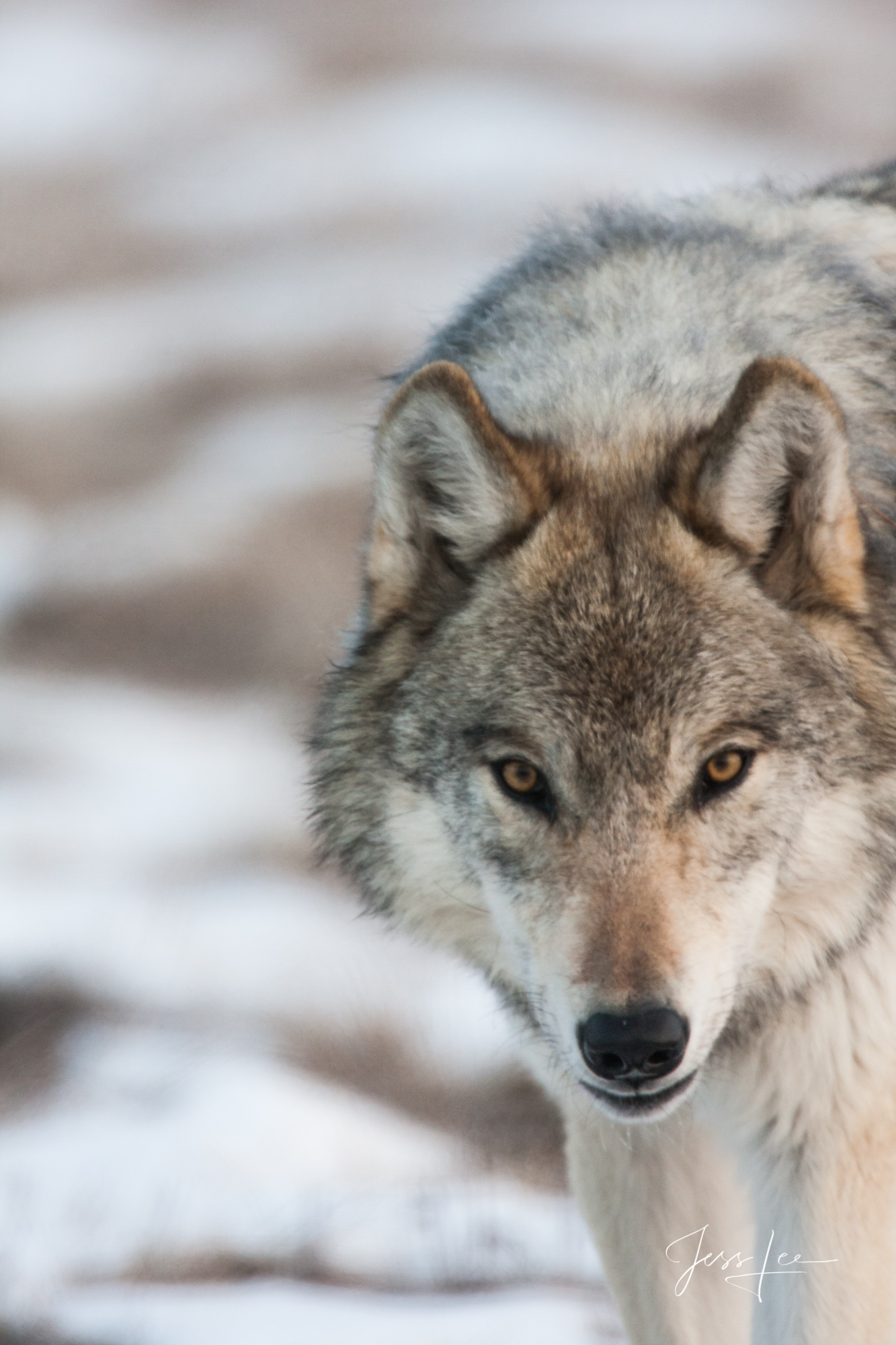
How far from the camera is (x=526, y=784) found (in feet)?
9.16

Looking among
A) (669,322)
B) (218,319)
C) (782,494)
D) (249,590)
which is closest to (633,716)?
(782,494)

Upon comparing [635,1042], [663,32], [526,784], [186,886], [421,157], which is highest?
[663,32]

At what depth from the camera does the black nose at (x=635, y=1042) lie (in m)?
2.48

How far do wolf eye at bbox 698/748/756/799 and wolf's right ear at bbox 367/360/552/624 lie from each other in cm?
64

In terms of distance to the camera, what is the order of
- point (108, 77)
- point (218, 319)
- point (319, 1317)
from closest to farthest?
point (319, 1317), point (218, 319), point (108, 77)

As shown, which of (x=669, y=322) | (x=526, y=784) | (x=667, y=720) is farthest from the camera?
(x=669, y=322)

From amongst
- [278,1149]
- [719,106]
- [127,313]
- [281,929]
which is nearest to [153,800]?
[281,929]

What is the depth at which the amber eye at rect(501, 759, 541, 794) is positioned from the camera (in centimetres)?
278

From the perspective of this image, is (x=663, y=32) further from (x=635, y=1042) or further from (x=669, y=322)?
(x=635, y=1042)

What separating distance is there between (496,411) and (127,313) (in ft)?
23.6

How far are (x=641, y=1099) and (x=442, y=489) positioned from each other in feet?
4.20

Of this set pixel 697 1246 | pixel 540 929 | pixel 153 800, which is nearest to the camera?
pixel 540 929

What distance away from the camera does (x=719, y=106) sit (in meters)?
9.77

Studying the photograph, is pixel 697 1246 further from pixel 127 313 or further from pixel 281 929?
pixel 127 313
